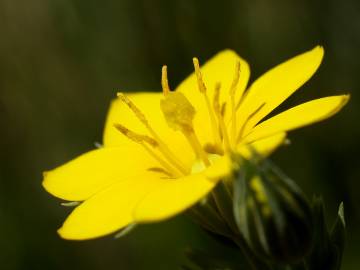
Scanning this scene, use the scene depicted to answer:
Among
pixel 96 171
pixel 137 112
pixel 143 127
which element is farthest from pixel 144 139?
pixel 143 127

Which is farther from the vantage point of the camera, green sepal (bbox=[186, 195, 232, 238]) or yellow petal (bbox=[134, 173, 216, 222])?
green sepal (bbox=[186, 195, 232, 238])

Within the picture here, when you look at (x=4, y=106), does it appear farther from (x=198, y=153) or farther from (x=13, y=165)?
(x=198, y=153)

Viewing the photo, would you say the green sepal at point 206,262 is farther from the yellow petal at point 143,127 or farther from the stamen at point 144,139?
the yellow petal at point 143,127

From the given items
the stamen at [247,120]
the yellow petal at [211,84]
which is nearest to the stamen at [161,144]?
the yellow petal at [211,84]

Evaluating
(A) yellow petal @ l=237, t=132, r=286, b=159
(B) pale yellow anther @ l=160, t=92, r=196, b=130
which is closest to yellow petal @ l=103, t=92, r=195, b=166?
(B) pale yellow anther @ l=160, t=92, r=196, b=130

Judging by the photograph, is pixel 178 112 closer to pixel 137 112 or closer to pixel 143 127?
pixel 137 112

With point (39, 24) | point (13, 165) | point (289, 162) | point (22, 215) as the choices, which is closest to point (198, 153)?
point (289, 162)

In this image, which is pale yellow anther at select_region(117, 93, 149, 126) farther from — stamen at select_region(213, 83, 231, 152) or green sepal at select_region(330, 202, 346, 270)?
green sepal at select_region(330, 202, 346, 270)
